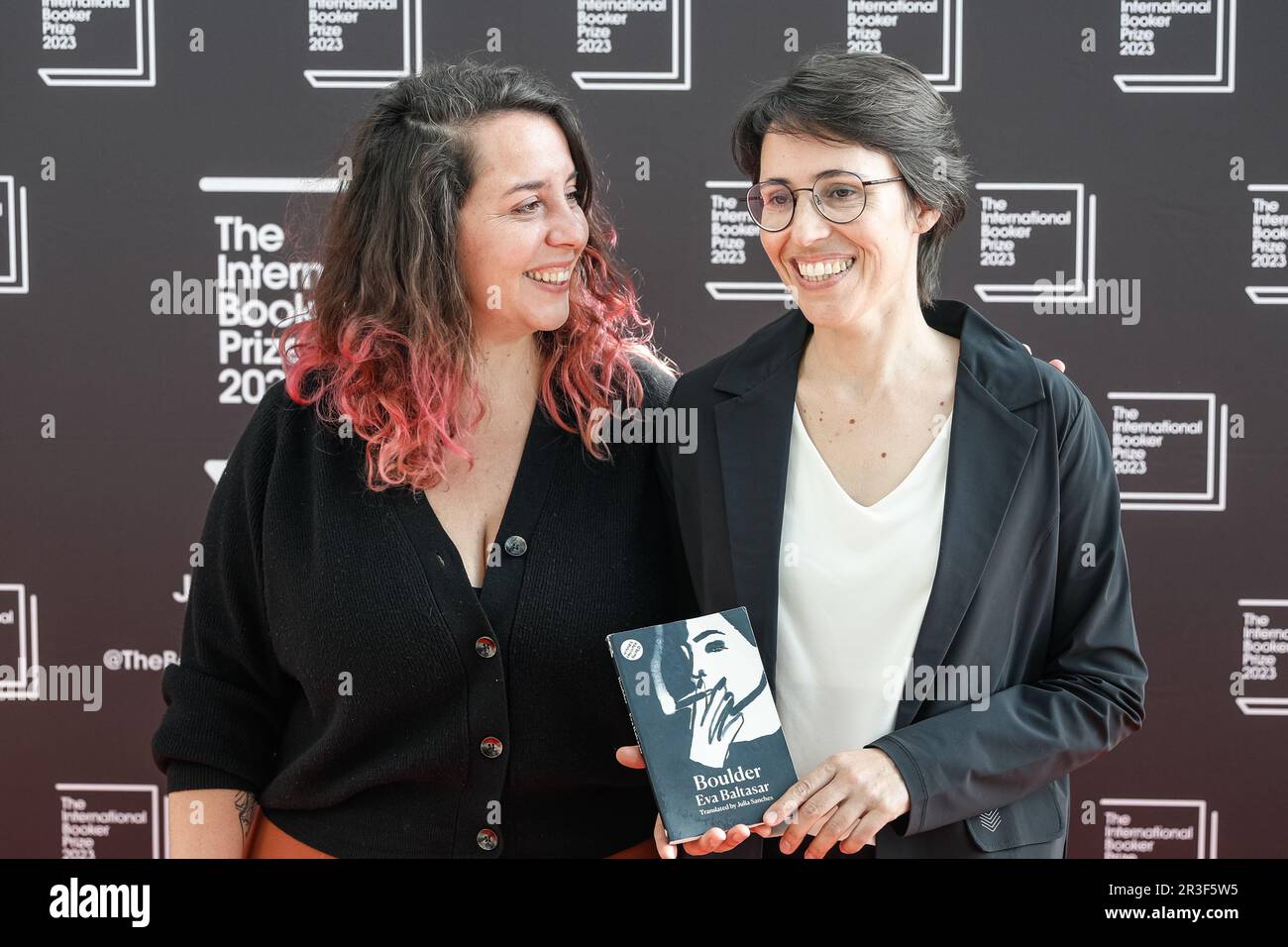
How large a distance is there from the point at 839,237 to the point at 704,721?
721mm

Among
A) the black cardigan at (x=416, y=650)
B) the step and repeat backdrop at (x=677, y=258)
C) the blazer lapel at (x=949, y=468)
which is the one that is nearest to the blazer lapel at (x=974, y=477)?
the blazer lapel at (x=949, y=468)

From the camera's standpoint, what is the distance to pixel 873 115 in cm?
167

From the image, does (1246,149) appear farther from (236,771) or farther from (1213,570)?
(236,771)

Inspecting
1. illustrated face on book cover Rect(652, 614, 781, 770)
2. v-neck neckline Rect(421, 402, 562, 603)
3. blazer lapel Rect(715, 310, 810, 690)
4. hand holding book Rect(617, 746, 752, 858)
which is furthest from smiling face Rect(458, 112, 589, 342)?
hand holding book Rect(617, 746, 752, 858)

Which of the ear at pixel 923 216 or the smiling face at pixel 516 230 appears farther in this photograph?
the smiling face at pixel 516 230

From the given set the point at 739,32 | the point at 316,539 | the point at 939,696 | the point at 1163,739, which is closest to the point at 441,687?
the point at 316,539

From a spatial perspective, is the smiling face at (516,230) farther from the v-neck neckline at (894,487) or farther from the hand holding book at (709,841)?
the hand holding book at (709,841)

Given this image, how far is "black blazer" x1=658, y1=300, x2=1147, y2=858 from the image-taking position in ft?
5.35

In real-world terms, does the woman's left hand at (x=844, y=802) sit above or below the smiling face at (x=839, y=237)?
below

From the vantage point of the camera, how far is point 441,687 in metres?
1.79

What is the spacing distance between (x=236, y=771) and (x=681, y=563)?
815mm

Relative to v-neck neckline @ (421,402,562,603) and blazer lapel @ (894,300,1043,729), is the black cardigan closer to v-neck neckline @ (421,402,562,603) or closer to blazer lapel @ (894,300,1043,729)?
v-neck neckline @ (421,402,562,603)

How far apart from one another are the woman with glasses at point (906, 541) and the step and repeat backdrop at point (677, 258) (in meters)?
1.18

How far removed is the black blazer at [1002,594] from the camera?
1.63 m
